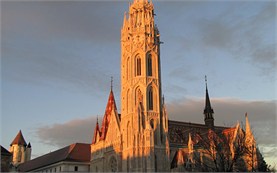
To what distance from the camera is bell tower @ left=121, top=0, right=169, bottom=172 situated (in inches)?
2434

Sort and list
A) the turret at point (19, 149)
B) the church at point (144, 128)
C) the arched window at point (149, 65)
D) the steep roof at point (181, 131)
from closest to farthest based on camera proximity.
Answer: the church at point (144, 128) → the arched window at point (149, 65) → the steep roof at point (181, 131) → the turret at point (19, 149)

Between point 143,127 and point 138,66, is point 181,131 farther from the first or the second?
point 138,66

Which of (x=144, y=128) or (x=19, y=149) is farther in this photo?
(x=19, y=149)

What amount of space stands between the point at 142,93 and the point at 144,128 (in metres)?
6.28

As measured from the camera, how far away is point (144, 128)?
209ft

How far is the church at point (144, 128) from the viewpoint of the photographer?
61.7m

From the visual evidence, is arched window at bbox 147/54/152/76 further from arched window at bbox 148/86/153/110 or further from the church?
arched window at bbox 148/86/153/110

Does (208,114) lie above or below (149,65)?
below

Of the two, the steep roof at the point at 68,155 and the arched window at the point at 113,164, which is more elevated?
the steep roof at the point at 68,155

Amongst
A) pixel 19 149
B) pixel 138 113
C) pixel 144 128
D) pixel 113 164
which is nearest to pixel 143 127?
pixel 144 128

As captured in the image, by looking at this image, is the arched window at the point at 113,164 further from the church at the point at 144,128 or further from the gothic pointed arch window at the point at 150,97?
A: the gothic pointed arch window at the point at 150,97

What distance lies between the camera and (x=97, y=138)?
244ft

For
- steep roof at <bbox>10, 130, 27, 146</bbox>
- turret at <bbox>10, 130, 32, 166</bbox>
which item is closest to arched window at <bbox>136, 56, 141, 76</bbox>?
turret at <bbox>10, 130, 32, 166</bbox>

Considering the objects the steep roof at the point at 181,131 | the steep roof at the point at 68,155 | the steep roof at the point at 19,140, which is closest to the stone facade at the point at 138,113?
the steep roof at the point at 181,131
